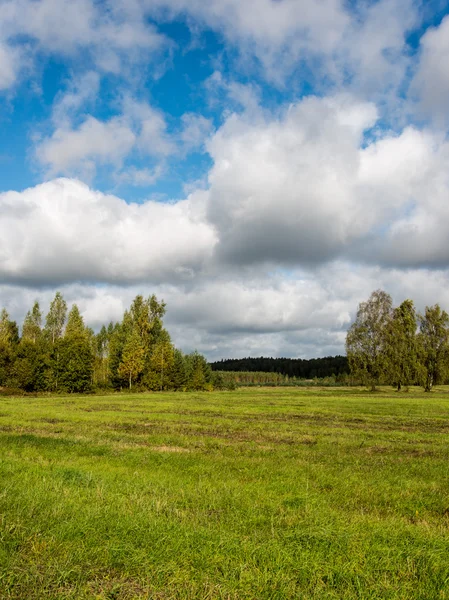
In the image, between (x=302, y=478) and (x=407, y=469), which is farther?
(x=407, y=469)

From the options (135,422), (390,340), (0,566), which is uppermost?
(390,340)

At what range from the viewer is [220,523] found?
7.35m

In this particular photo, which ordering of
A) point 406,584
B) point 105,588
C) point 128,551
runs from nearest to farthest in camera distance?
point 105,588, point 406,584, point 128,551

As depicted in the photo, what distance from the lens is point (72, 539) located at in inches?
241

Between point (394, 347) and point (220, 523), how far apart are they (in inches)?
2972

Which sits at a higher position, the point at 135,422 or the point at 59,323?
the point at 59,323

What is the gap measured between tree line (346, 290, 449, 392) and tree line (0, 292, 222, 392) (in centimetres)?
3671

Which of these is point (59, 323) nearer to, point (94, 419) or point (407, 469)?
point (94, 419)

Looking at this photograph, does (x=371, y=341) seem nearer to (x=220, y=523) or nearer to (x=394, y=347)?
(x=394, y=347)

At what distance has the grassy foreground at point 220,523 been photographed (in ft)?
16.9

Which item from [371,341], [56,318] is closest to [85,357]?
[56,318]

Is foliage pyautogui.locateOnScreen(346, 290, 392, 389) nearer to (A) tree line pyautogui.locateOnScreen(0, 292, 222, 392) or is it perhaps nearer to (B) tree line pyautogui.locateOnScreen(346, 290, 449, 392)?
(B) tree line pyautogui.locateOnScreen(346, 290, 449, 392)

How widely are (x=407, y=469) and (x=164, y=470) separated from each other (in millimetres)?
8080

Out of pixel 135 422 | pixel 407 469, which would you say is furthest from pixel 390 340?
pixel 407 469
